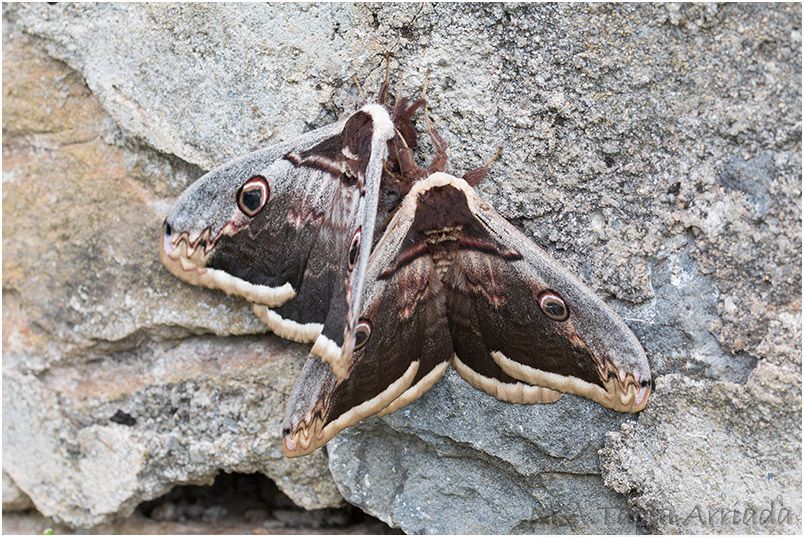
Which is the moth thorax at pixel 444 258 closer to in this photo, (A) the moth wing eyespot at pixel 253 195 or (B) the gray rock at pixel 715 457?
(A) the moth wing eyespot at pixel 253 195

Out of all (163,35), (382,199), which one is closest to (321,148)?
(382,199)

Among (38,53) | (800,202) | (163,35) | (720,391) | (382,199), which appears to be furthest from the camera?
(38,53)

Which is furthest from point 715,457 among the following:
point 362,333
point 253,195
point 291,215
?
point 253,195

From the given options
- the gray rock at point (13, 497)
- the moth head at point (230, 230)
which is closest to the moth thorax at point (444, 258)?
the moth head at point (230, 230)

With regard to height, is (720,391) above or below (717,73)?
below

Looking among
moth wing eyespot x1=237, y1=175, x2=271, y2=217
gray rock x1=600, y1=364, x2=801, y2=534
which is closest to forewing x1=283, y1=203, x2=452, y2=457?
moth wing eyespot x1=237, y1=175, x2=271, y2=217

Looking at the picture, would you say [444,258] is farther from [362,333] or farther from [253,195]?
[253,195]

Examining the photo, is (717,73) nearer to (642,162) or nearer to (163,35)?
(642,162)

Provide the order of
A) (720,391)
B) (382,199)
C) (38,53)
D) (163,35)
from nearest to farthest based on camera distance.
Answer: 1. (720,391)
2. (382,199)
3. (163,35)
4. (38,53)
